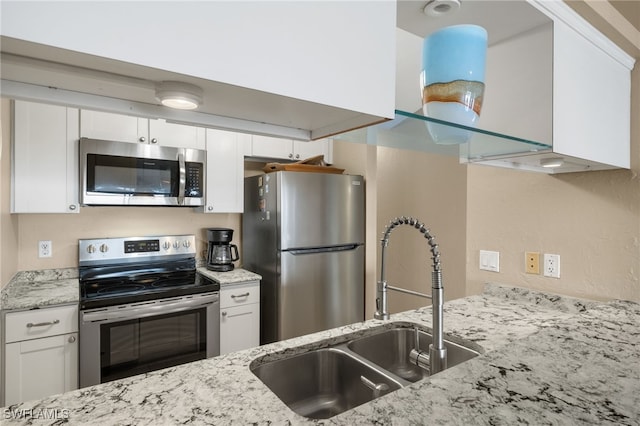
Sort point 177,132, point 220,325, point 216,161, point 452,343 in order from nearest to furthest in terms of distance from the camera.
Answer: point 452,343, point 220,325, point 177,132, point 216,161

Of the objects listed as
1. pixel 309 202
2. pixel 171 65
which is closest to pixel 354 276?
pixel 309 202

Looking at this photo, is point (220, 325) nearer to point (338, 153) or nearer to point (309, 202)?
point (309, 202)

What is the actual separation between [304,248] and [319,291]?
0.37 meters

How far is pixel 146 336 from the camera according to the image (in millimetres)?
2088

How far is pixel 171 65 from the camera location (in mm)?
480

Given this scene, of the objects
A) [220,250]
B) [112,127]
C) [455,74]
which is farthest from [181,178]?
[455,74]

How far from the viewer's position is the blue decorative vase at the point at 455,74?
858mm

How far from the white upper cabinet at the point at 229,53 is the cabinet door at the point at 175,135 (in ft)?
6.61

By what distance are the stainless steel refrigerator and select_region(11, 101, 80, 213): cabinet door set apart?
4.11ft

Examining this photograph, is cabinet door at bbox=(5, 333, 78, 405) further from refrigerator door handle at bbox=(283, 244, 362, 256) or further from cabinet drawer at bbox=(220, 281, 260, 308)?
refrigerator door handle at bbox=(283, 244, 362, 256)

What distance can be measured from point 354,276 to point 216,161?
1.46 metres

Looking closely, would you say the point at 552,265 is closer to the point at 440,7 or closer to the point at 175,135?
the point at 440,7

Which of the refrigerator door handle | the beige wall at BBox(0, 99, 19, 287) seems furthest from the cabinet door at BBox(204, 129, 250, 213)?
the beige wall at BBox(0, 99, 19, 287)

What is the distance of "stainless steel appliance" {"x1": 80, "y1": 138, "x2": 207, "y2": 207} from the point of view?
2.22 m
